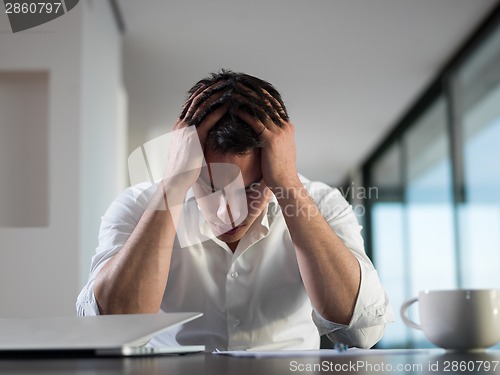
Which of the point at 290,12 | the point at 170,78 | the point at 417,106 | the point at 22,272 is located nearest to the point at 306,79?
the point at 170,78

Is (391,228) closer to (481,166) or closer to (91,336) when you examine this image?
(481,166)

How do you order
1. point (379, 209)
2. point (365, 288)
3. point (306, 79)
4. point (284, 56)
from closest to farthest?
point (365, 288) → point (306, 79) → point (284, 56) → point (379, 209)

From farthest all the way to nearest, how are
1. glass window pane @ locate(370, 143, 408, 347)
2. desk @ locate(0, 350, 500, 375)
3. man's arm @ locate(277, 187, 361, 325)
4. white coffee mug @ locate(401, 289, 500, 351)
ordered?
glass window pane @ locate(370, 143, 408, 347) → man's arm @ locate(277, 187, 361, 325) → white coffee mug @ locate(401, 289, 500, 351) → desk @ locate(0, 350, 500, 375)

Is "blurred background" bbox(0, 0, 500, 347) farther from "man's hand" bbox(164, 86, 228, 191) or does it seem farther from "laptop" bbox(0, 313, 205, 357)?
"laptop" bbox(0, 313, 205, 357)

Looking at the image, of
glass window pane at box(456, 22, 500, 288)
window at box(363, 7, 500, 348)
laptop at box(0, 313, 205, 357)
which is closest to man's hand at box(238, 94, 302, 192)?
laptop at box(0, 313, 205, 357)

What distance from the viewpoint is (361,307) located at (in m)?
0.79

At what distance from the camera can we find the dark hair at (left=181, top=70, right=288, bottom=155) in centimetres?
80

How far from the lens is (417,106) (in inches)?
120

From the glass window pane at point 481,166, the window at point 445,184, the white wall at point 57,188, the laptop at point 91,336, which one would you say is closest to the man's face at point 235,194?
the laptop at point 91,336

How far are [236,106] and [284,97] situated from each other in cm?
11

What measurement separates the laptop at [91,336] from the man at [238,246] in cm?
28

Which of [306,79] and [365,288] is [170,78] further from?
[365,288]

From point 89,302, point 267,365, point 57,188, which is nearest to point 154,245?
point 89,302

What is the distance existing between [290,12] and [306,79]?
0.60 m
